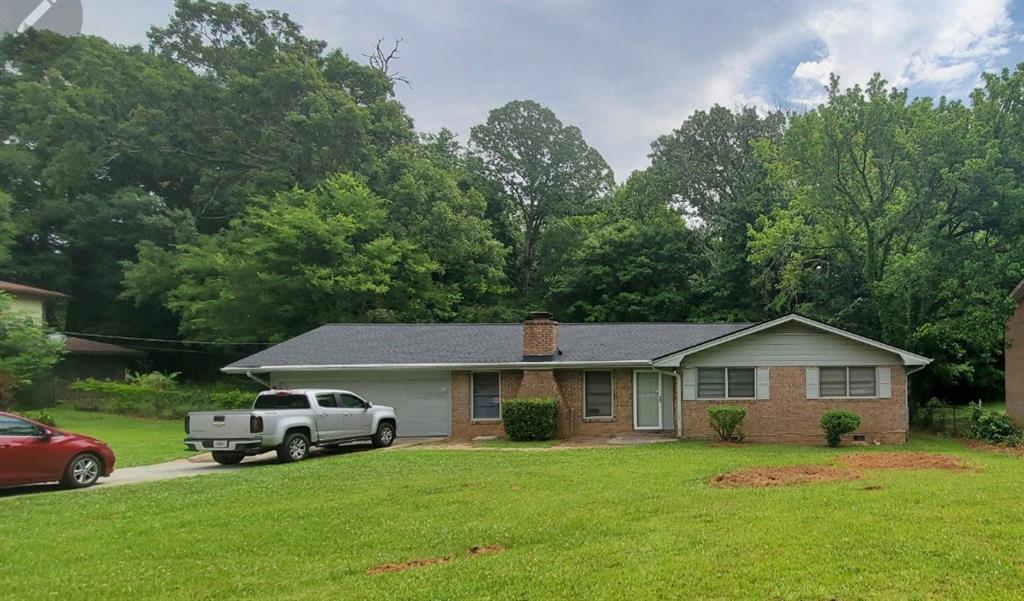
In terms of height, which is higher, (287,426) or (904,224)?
(904,224)

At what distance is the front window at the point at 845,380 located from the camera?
16.5m

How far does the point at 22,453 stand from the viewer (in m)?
10.1

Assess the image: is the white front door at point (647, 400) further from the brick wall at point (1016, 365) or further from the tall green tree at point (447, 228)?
the tall green tree at point (447, 228)

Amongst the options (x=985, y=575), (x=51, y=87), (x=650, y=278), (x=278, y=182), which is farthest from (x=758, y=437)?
(x=51, y=87)

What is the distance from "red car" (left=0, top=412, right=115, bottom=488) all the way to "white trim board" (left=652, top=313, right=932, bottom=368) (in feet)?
41.7

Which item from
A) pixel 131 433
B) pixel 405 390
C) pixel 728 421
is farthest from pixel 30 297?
pixel 728 421

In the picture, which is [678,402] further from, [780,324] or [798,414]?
[780,324]

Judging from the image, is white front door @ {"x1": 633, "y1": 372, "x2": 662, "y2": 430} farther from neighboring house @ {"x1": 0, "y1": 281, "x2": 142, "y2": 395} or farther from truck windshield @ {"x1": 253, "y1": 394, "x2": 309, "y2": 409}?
neighboring house @ {"x1": 0, "y1": 281, "x2": 142, "y2": 395}

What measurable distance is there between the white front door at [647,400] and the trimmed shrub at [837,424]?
4376 millimetres

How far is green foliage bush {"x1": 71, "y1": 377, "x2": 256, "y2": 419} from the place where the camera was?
2747cm

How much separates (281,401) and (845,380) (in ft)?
46.8

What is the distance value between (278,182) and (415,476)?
2827 centimetres

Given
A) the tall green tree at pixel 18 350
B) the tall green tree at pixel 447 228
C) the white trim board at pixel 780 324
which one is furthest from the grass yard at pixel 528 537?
the tall green tree at pixel 447 228

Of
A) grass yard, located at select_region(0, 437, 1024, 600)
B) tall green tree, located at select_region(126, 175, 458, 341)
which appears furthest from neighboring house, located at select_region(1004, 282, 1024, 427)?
tall green tree, located at select_region(126, 175, 458, 341)
